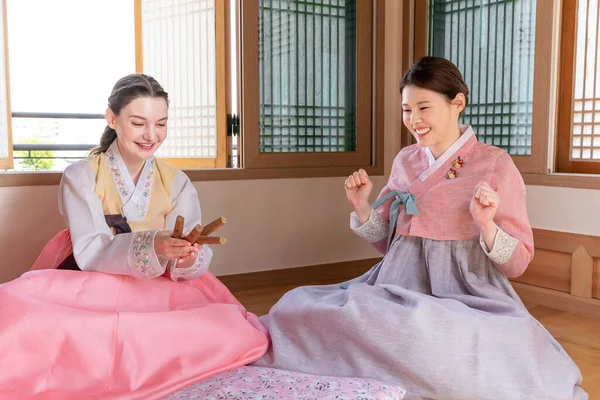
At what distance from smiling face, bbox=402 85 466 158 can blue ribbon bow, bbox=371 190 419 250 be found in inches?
7.7

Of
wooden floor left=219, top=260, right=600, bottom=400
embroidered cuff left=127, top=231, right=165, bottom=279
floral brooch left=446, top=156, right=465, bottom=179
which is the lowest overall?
wooden floor left=219, top=260, right=600, bottom=400

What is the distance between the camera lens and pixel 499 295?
2145mm

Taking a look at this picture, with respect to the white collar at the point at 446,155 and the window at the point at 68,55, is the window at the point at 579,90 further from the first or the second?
the window at the point at 68,55

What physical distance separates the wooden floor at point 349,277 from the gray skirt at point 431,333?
1.11ft

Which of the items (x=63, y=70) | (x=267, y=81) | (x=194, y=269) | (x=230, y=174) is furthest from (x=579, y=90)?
(x=63, y=70)

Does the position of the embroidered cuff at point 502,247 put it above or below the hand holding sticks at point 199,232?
below

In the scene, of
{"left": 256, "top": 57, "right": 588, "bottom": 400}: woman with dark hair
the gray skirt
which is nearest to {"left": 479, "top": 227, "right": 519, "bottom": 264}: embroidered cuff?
{"left": 256, "top": 57, "right": 588, "bottom": 400}: woman with dark hair

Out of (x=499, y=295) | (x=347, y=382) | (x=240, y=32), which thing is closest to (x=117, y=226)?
(x=347, y=382)

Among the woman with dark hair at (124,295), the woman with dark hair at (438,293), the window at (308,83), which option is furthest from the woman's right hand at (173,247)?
the window at (308,83)

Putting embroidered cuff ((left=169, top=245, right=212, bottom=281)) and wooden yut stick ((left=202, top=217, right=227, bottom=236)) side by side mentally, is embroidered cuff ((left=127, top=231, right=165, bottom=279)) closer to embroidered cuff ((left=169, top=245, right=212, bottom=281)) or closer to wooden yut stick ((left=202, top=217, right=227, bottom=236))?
embroidered cuff ((left=169, top=245, right=212, bottom=281))

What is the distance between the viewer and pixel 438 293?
220 cm

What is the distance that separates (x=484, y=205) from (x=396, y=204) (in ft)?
1.40

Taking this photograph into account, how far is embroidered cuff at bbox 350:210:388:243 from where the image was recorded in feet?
8.05

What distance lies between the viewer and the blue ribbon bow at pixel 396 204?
90.5 inches
